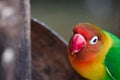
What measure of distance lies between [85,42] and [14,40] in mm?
381

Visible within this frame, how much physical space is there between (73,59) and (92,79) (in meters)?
0.09

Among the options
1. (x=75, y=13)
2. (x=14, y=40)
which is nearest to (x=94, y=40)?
(x=14, y=40)

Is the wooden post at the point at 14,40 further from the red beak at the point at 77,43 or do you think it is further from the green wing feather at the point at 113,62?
the green wing feather at the point at 113,62

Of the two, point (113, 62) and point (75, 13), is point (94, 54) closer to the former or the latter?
point (113, 62)

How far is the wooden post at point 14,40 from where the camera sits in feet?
2.07

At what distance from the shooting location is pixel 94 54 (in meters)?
1.05

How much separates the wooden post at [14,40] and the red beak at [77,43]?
33 centimetres

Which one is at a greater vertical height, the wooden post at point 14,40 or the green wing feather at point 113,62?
the wooden post at point 14,40

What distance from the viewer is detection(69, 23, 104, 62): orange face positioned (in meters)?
0.96

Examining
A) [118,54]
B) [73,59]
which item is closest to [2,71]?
[73,59]

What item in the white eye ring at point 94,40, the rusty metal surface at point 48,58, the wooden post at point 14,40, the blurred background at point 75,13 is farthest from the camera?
the blurred background at point 75,13

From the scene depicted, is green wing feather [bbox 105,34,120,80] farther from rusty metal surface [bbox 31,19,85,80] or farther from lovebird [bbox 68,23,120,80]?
rusty metal surface [bbox 31,19,85,80]

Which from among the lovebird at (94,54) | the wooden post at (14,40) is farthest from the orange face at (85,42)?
the wooden post at (14,40)

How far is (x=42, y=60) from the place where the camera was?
910mm
